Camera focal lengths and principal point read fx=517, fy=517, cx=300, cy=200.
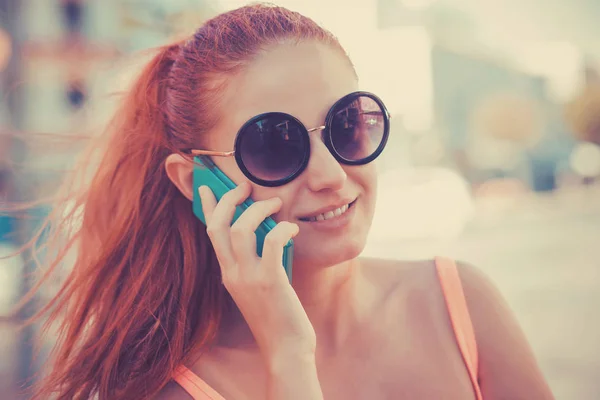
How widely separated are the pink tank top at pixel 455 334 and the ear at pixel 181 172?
0.53 meters

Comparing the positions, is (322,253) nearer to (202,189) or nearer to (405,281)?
(202,189)

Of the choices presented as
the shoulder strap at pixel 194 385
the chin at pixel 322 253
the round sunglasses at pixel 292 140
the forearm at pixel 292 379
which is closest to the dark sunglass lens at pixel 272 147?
the round sunglasses at pixel 292 140

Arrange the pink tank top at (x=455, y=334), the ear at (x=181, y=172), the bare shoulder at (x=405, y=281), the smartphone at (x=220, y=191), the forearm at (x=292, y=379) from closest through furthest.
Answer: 1. the forearm at (x=292, y=379)
2. the smartphone at (x=220, y=191)
3. the pink tank top at (x=455, y=334)
4. the ear at (x=181, y=172)
5. the bare shoulder at (x=405, y=281)

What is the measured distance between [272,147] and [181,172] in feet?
1.30

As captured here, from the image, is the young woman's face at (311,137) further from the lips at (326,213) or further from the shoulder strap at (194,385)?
the shoulder strap at (194,385)

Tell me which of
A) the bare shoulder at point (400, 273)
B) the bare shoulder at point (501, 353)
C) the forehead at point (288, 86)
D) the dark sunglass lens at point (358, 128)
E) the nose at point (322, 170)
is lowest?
the bare shoulder at point (501, 353)

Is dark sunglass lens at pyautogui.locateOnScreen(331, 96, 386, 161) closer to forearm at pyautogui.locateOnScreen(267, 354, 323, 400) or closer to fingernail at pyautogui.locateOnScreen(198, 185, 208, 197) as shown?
fingernail at pyautogui.locateOnScreen(198, 185, 208, 197)

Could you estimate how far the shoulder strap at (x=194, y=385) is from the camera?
4.66ft

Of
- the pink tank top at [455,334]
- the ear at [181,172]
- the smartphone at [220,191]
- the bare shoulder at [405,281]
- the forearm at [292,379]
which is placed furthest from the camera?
the bare shoulder at [405,281]

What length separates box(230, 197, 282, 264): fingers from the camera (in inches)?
51.4

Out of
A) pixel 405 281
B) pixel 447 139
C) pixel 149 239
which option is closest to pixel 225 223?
pixel 149 239

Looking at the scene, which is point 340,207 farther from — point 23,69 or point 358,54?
point 23,69

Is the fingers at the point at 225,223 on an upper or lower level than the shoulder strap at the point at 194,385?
upper

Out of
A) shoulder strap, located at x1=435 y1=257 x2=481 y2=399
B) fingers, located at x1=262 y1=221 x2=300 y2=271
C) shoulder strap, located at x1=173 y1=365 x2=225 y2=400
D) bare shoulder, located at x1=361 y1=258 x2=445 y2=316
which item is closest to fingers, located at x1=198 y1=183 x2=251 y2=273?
fingers, located at x1=262 y1=221 x2=300 y2=271
